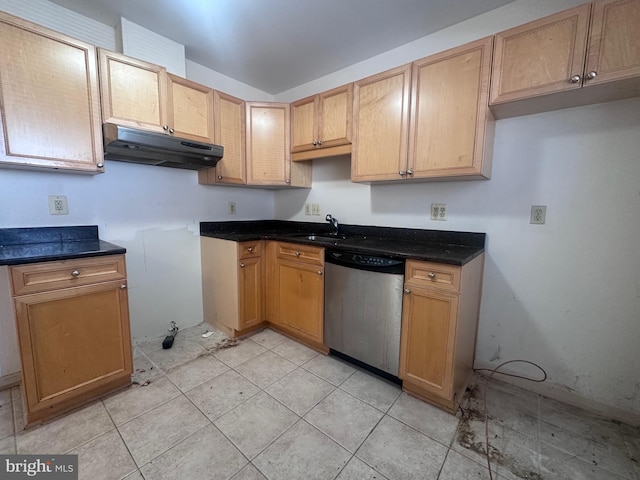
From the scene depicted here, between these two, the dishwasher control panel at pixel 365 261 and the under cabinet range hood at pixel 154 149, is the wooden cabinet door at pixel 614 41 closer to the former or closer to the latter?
the dishwasher control panel at pixel 365 261

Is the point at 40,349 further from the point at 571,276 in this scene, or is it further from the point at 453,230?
the point at 571,276

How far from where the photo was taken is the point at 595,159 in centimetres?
146

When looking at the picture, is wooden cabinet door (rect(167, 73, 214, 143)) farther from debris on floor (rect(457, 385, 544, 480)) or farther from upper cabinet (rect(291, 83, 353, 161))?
debris on floor (rect(457, 385, 544, 480))

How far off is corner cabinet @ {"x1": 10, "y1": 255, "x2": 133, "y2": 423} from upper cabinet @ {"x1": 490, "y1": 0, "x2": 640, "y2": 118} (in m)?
2.39

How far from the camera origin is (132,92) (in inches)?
70.0

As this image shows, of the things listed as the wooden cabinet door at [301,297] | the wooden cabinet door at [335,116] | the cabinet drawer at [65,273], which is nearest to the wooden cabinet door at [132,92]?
the cabinet drawer at [65,273]

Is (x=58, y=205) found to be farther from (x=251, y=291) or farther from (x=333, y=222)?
(x=333, y=222)

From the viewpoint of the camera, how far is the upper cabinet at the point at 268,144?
2.46 meters

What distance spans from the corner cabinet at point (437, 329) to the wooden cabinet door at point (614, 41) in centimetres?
104

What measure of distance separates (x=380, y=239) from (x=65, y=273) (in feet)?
6.57

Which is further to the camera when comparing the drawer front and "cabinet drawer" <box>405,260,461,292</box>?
the drawer front

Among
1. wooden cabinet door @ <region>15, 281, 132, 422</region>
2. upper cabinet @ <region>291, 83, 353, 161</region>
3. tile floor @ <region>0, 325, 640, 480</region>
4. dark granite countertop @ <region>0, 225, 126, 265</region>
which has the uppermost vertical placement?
upper cabinet @ <region>291, 83, 353, 161</region>

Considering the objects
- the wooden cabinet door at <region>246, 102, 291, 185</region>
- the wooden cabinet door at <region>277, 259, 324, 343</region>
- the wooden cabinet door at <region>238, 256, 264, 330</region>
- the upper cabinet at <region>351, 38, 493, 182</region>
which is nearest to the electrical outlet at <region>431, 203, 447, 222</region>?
the upper cabinet at <region>351, 38, 493, 182</region>

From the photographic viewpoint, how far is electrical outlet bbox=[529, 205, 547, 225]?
1.62 m
